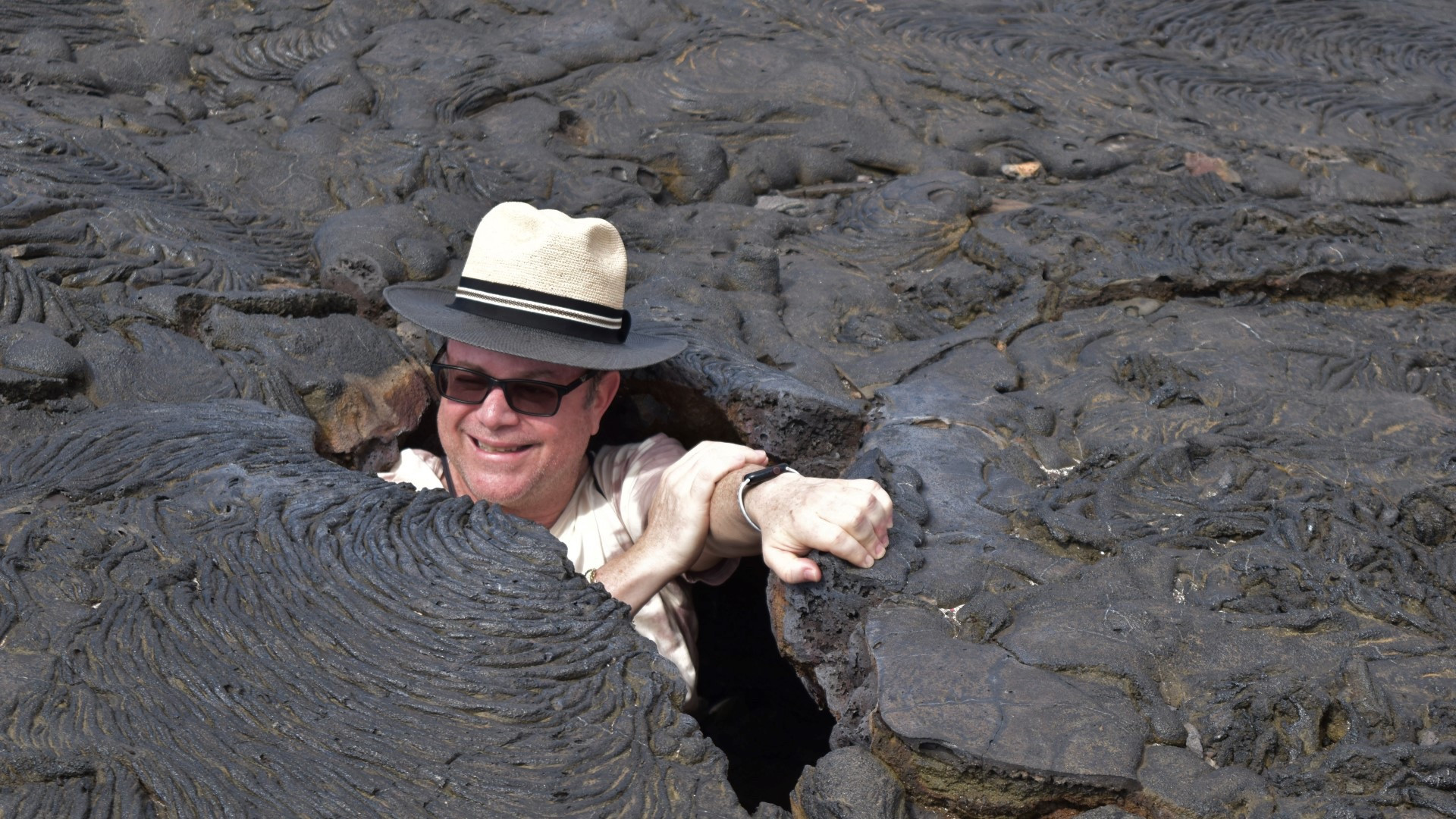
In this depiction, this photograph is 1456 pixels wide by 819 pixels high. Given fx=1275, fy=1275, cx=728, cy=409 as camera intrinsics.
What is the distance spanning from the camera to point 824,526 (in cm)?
283

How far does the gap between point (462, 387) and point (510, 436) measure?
184mm

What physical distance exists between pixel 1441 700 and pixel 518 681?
1.76 meters

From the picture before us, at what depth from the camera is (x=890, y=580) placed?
110 inches

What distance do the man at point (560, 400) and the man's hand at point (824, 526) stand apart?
0.24ft

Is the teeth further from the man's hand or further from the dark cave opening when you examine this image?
the dark cave opening

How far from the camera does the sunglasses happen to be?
333 cm

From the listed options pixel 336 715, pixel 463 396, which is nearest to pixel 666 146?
pixel 463 396

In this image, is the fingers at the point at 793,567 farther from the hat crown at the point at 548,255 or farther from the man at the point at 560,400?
the hat crown at the point at 548,255

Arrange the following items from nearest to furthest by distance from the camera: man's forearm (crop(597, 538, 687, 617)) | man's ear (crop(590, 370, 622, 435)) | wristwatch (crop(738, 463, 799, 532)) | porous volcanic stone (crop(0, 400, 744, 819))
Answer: porous volcanic stone (crop(0, 400, 744, 819)) < wristwatch (crop(738, 463, 799, 532)) < man's forearm (crop(597, 538, 687, 617)) < man's ear (crop(590, 370, 622, 435))

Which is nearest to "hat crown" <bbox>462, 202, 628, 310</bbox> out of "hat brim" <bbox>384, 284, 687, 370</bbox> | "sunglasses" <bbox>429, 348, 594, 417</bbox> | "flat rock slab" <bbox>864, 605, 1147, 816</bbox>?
"hat brim" <bbox>384, 284, 687, 370</bbox>

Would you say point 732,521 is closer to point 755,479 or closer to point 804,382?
point 755,479

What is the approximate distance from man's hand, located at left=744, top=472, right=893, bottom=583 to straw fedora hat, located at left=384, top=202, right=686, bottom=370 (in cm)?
62

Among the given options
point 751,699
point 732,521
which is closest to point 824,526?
point 732,521

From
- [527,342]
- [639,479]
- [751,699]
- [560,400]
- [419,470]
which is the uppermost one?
[527,342]
